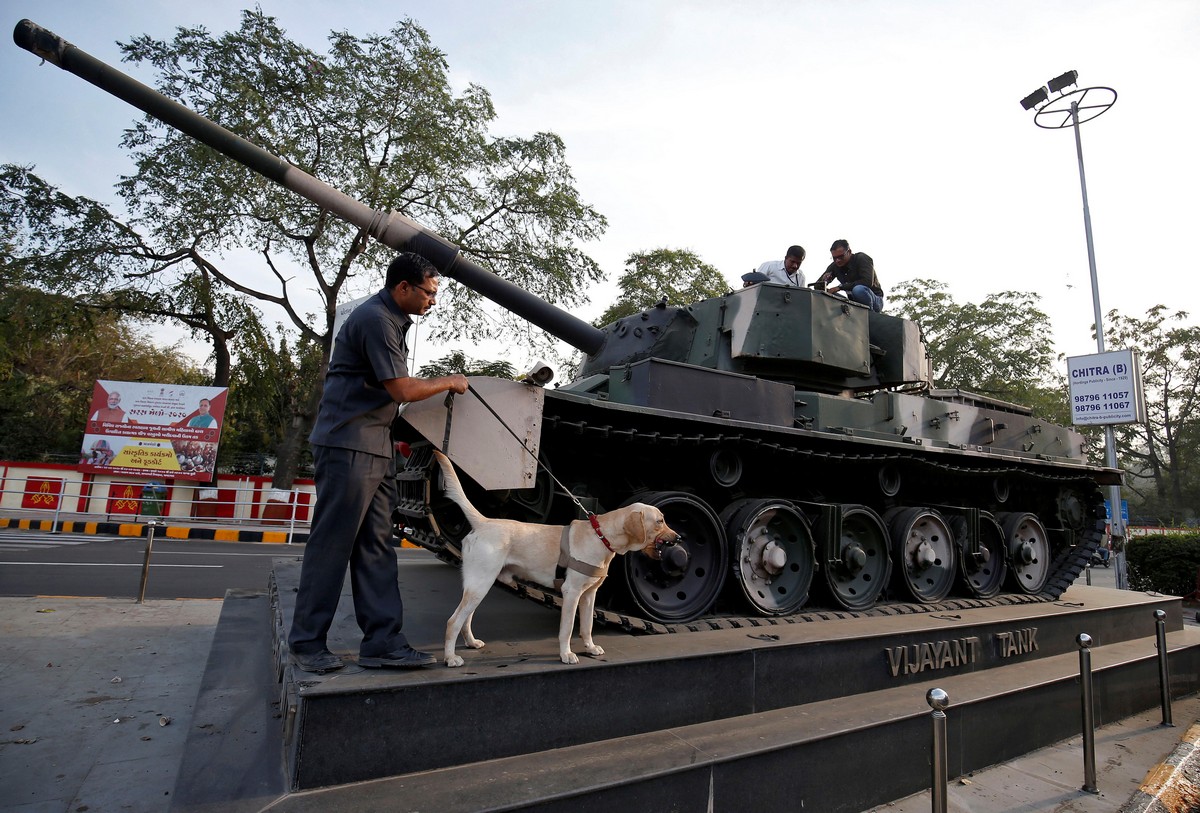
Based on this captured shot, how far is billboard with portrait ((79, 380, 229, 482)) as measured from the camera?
16.3m

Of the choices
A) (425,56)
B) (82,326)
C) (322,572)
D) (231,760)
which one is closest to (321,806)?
(231,760)

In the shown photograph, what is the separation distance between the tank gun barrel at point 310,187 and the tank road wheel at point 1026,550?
16.0 feet

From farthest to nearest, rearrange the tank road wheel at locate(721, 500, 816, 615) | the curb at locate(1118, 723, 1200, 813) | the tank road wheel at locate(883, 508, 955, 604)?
the tank road wheel at locate(883, 508, 955, 604)
the tank road wheel at locate(721, 500, 816, 615)
the curb at locate(1118, 723, 1200, 813)

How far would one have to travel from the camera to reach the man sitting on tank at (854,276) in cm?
723

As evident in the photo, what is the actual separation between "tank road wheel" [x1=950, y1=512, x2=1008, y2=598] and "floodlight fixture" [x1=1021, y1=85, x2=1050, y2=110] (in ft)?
38.5

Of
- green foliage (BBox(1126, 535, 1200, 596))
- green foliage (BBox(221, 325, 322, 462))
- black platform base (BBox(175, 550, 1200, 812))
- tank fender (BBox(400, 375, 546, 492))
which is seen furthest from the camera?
green foliage (BBox(221, 325, 322, 462))

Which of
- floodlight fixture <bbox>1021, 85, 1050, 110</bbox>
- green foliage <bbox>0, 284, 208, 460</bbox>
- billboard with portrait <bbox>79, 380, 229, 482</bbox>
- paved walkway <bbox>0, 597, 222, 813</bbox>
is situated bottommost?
paved walkway <bbox>0, 597, 222, 813</bbox>

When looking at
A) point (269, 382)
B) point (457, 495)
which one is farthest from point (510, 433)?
point (269, 382)

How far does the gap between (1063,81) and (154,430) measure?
2156 centimetres

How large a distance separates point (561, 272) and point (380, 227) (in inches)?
591

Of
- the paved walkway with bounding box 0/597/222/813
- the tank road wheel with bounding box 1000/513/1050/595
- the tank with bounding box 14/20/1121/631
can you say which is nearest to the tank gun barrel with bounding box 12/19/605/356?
the tank with bounding box 14/20/1121/631

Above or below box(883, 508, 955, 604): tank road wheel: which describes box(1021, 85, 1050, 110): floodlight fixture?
above

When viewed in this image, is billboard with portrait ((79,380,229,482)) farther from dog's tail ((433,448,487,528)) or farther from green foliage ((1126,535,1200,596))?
green foliage ((1126,535,1200,596))

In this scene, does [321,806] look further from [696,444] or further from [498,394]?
[696,444]
